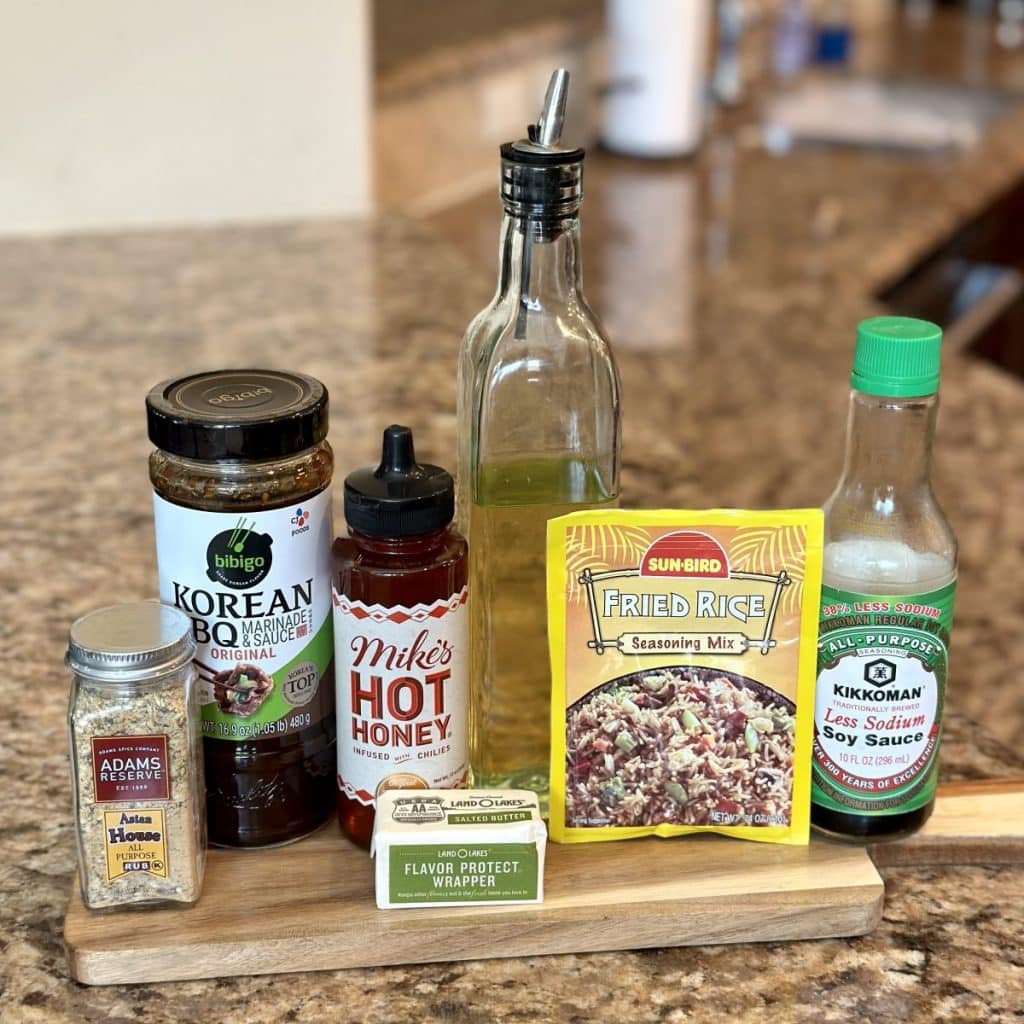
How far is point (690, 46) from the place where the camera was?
2.56m

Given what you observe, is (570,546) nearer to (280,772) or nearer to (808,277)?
(280,772)

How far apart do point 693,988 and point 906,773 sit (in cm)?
16

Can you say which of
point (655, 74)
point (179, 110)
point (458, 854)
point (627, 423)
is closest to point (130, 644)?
point (458, 854)

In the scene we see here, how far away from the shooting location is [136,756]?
2.18ft

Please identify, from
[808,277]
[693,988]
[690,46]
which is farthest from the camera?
[690,46]

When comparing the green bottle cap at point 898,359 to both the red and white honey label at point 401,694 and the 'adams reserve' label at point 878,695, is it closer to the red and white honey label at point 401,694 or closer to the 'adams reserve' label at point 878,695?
the 'adams reserve' label at point 878,695

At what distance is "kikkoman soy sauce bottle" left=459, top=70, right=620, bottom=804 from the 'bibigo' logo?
0.12 m

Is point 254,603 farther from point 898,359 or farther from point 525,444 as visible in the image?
point 898,359

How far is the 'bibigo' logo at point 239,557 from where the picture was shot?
2.25 ft

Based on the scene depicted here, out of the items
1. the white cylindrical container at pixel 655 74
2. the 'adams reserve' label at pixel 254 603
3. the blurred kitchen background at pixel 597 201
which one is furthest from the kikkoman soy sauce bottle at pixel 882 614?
the white cylindrical container at pixel 655 74

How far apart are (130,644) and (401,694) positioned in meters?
0.13

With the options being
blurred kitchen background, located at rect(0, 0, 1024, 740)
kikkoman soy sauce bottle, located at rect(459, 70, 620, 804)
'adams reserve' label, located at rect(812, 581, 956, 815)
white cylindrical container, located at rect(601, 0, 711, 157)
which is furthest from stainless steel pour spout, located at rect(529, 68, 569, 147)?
white cylindrical container, located at rect(601, 0, 711, 157)

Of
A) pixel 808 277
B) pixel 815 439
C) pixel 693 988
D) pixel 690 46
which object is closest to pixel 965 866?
pixel 693 988

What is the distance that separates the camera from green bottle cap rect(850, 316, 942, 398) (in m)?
0.68
